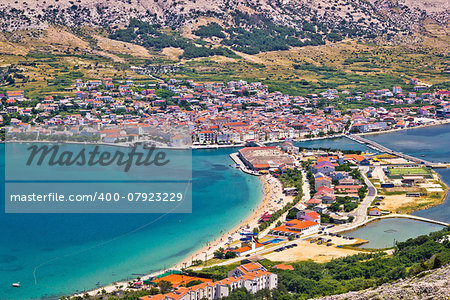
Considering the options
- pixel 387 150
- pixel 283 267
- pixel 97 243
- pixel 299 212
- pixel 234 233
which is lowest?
pixel 283 267

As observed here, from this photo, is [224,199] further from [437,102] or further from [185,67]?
[185,67]

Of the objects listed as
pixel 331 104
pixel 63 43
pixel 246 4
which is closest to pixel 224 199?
pixel 331 104

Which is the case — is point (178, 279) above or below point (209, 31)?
below

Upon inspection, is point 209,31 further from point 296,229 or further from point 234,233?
point 296,229

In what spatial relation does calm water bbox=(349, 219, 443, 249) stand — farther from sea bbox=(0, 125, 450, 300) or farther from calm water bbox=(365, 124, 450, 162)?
calm water bbox=(365, 124, 450, 162)

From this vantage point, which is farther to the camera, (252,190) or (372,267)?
(252,190)

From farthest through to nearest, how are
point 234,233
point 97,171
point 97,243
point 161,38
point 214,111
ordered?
point 161,38
point 214,111
point 97,171
point 234,233
point 97,243

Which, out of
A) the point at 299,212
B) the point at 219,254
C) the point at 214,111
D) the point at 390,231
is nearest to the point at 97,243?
the point at 219,254

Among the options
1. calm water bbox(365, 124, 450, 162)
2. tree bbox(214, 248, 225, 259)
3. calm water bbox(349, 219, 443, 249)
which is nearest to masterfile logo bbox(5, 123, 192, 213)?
tree bbox(214, 248, 225, 259)
